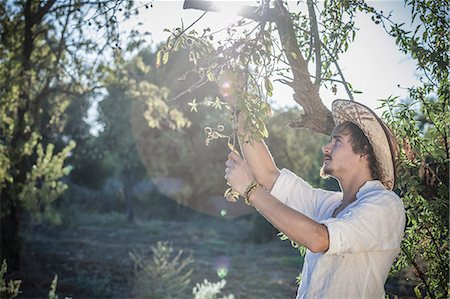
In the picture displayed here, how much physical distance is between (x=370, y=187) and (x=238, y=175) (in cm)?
61

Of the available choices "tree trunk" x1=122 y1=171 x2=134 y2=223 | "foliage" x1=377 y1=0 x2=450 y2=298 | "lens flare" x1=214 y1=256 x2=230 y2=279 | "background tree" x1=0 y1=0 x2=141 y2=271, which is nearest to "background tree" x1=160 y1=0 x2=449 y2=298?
"foliage" x1=377 y1=0 x2=450 y2=298

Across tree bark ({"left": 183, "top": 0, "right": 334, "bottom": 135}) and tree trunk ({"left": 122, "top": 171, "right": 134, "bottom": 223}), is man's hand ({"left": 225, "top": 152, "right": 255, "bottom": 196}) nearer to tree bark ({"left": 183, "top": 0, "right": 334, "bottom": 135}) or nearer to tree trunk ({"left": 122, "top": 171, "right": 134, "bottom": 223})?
tree bark ({"left": 183, "top": 0, "right": 334, "bottom": 135})

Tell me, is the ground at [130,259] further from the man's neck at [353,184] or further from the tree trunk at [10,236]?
the man's neck at [353,184]

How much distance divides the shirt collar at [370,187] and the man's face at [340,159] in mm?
123

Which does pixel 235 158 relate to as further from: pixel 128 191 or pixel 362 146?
pixel 128 191

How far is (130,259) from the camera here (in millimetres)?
13828

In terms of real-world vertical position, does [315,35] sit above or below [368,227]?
above

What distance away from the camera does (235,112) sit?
7.20ft

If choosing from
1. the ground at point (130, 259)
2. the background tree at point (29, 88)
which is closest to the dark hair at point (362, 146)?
the ground at point (130, 259)

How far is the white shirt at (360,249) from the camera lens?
2.08 meters

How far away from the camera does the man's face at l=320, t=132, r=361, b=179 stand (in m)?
2.48

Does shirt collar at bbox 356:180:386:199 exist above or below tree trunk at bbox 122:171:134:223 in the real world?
above

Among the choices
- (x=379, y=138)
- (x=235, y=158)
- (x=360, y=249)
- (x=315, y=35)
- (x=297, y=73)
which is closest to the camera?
(x=360, y=249)

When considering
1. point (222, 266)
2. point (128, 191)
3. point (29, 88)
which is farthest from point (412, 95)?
point (128, 191)
